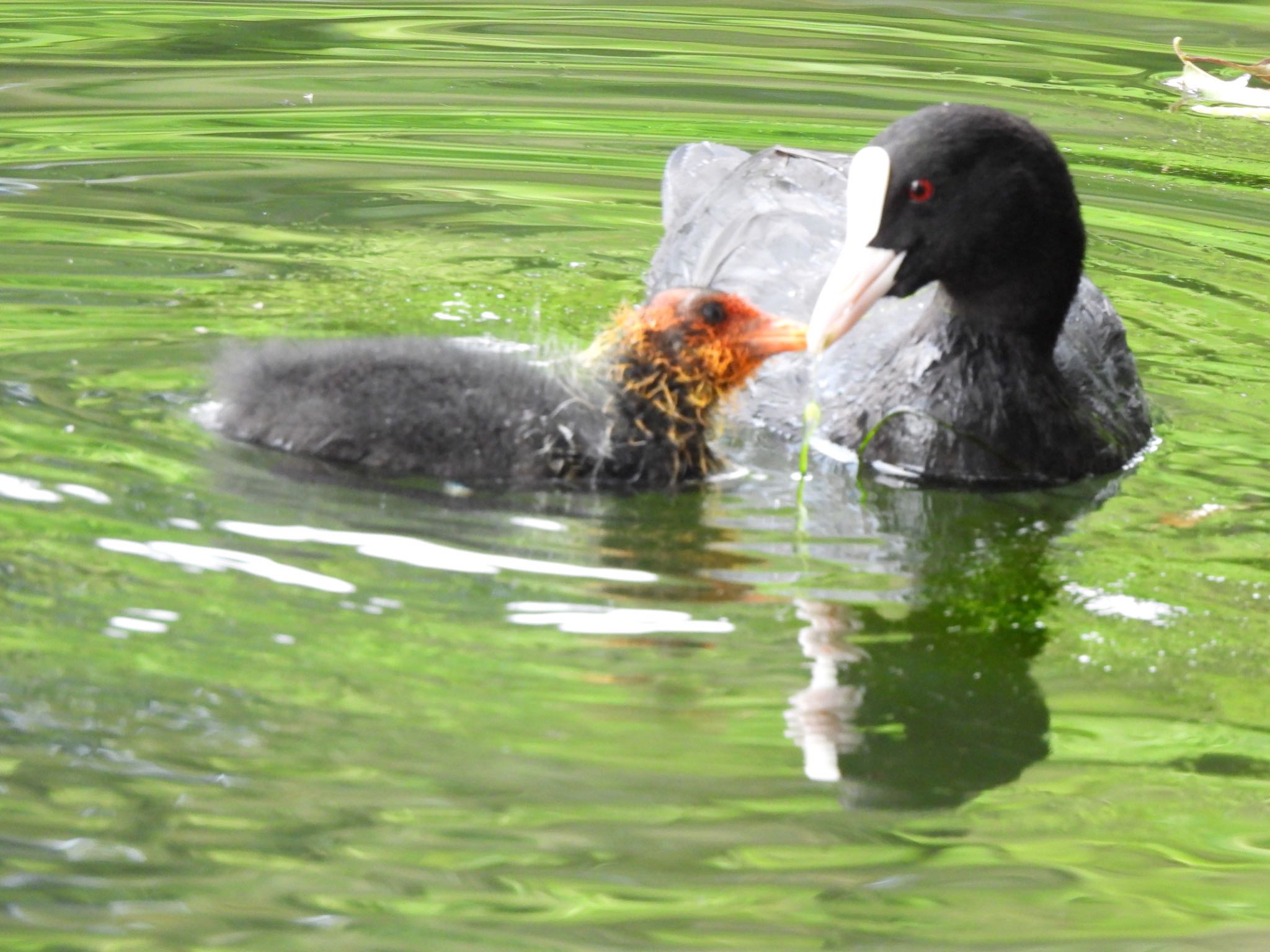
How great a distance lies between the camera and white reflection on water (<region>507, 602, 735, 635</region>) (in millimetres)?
3430

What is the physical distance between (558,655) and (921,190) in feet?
5.79

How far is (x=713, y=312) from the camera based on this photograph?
4.48 metres

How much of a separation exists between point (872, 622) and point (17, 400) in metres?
2.00

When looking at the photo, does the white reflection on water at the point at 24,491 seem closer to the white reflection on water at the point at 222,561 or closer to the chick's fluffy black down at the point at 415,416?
the white reflection on water at the point at 222,561

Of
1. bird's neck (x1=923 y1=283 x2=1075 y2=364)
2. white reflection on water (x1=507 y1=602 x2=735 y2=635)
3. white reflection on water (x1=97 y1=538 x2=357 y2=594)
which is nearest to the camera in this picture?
white reflection on water (x1=507 y1=602 x2=735 y2=635)

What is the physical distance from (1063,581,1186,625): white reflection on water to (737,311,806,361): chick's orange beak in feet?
3.34

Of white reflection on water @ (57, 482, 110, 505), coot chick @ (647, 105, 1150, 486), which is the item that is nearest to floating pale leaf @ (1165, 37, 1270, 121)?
coot chick @ (647, 105, 1150, 486)

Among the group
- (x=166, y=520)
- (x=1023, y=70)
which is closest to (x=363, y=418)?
(x=166, y=520)

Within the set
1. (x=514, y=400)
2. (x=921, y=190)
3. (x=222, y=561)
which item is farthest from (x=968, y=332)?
(x=222, y=561)

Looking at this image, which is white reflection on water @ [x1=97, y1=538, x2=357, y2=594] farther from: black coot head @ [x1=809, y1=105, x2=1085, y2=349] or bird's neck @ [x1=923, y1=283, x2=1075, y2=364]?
bird's neck @ [x1=923, y1=283, x2=1075, y2=364]

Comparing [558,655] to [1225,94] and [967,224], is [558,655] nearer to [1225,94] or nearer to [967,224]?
[967,224]

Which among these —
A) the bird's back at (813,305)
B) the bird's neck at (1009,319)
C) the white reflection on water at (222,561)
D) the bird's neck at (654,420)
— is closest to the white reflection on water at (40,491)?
the white reflection on water at (222,561)

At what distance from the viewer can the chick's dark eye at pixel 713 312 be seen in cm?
447

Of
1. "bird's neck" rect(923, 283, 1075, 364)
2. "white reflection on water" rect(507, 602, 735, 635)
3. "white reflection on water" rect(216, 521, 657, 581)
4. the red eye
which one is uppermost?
the red eye
